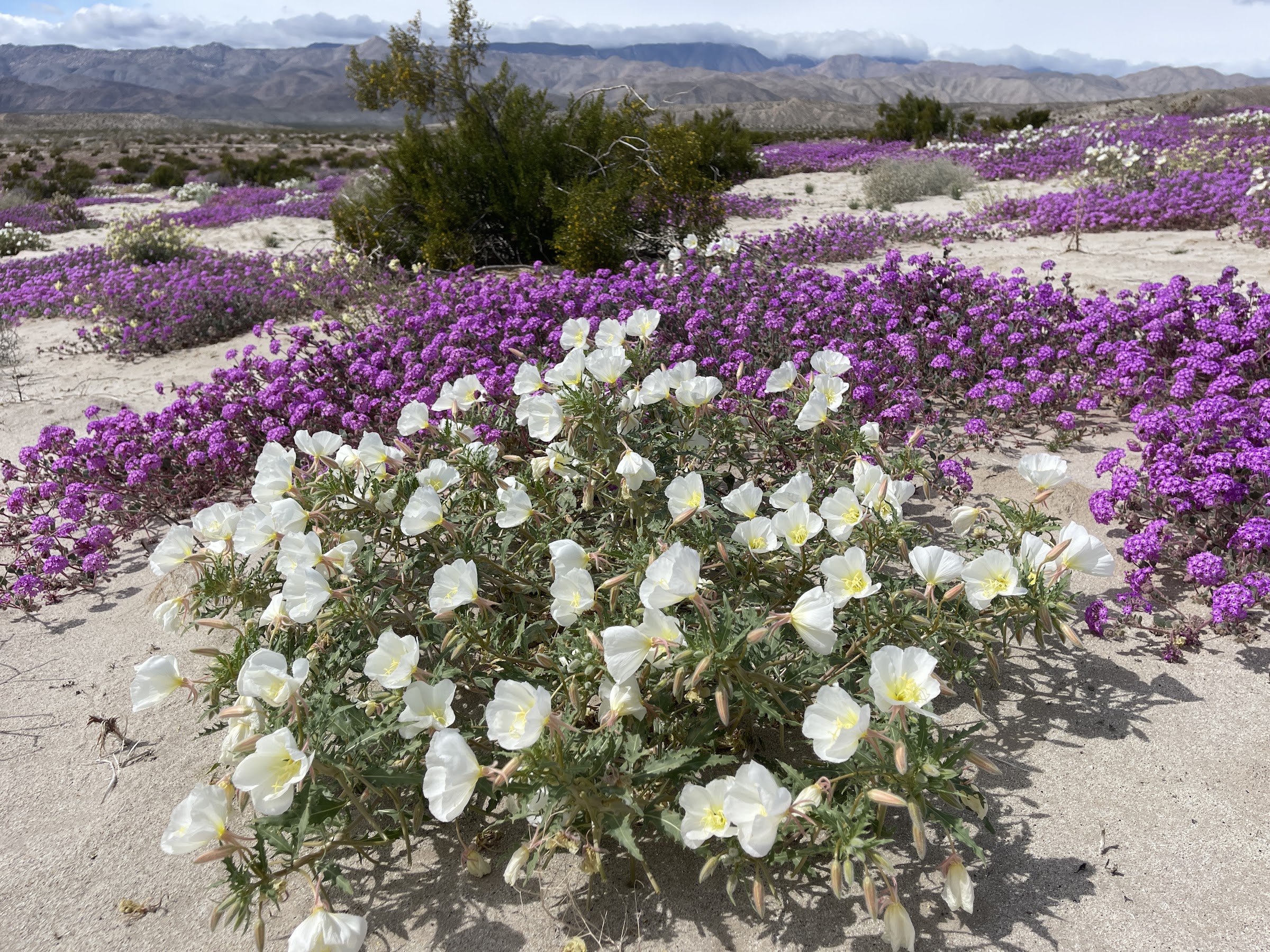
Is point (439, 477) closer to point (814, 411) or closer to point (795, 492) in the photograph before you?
point (795, 492)

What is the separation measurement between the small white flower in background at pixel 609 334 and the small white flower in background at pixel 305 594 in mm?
1377

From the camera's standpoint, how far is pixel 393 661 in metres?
1.85

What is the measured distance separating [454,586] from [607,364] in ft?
3.18

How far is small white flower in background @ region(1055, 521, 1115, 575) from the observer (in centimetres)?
194

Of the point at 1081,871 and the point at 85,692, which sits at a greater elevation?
the point at 1081,871

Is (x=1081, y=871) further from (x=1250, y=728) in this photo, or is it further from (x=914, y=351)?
(x=914, y=351)

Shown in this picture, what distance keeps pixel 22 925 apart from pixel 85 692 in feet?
3.66

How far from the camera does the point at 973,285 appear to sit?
541 cm

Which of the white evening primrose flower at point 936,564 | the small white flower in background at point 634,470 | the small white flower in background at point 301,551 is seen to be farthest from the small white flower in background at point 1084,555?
the small white flower in background at point 301,551

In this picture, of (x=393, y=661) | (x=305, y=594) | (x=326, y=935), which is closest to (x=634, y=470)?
(x=393, y=661)

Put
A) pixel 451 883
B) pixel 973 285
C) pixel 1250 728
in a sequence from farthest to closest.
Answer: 1. pixel 973 285
2. pixel 1250 728
3. pixel 451 883

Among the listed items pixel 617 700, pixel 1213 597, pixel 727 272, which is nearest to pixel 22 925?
pixel 617 700

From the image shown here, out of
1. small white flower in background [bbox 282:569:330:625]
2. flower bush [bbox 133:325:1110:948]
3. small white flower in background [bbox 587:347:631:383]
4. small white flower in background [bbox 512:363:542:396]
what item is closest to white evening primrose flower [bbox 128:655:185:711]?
flower bush [bbox 133:325:1110:948]

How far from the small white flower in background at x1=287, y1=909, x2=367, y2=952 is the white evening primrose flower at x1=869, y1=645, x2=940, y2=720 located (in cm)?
116
